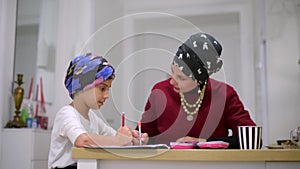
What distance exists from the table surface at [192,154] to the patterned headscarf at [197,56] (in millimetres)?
431

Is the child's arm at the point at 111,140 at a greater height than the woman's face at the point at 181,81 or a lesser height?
lesser

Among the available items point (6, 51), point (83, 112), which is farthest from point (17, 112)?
point (83, 112)

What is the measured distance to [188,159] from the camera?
99 centimetres

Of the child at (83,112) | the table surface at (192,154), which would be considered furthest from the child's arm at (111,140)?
the table surface at (192,154)

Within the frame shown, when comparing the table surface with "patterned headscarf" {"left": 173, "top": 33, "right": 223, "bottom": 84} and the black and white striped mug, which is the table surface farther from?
"patterned headscarf" {"left": 173, "top": 33, "right": 223, "bottom": 84}

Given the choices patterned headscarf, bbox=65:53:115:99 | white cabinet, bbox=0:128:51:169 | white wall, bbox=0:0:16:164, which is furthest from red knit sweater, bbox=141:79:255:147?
white wall, bbox=0:0:16:164

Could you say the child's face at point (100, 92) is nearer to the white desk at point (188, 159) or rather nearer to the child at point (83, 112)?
the child at point (83, 112)

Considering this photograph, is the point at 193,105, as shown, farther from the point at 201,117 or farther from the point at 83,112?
the point at 83,112

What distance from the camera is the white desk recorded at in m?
0.97

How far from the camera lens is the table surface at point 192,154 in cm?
97

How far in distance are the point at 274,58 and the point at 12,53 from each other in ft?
5.55

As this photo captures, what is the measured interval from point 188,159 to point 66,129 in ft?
1.67

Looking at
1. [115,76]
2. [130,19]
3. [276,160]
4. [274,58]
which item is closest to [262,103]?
[274,58]

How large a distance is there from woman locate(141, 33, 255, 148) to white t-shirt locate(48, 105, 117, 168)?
187mm
